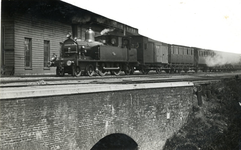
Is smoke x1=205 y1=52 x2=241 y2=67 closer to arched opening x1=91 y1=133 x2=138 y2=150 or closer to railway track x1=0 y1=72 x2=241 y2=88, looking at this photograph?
railway track x1=0 y1=72 x2=241 y2=88

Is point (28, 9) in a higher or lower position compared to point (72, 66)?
higher

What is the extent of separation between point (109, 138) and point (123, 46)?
344 inches

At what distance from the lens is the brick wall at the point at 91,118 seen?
558 centimetres

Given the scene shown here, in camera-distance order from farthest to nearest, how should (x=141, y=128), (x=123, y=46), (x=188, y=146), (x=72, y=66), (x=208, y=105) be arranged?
1. (x=123, y=46)
2. (x=72, y=66)
3. (x=208, y=105)
4. (x=188, y=146)
5. (x=141, y=128)

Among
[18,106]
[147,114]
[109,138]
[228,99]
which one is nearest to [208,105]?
[228,99]

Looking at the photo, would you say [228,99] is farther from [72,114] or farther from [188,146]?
[72,114]

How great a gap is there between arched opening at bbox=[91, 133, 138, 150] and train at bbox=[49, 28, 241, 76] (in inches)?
196

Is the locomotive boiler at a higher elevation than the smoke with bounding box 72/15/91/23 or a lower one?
lower

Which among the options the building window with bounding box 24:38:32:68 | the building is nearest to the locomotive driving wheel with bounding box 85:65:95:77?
the building

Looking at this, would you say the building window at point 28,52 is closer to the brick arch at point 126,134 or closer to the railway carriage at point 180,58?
the brick arch at point 126,134

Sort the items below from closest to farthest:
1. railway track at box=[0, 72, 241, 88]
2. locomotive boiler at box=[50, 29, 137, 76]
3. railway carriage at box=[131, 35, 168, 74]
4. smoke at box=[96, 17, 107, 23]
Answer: railway track at box=[0, 72, 241, 88] < locomotive boiler at box=[50, 29, 137, 76] < railway carriage at box=[131, 35, 168, 74] < smoke at box=[96, 17, 107, 23]

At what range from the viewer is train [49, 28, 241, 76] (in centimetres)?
1391

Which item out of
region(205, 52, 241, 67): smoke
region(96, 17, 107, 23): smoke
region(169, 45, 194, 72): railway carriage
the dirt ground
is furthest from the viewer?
region(205, 52, 241, 67): smoke

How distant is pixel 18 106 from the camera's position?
5547mm
